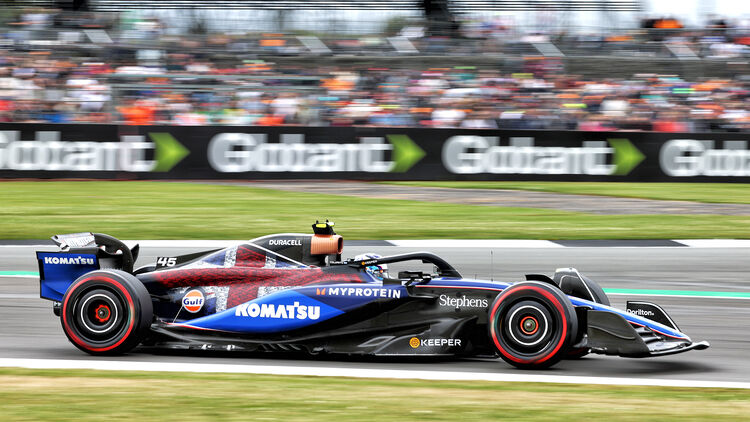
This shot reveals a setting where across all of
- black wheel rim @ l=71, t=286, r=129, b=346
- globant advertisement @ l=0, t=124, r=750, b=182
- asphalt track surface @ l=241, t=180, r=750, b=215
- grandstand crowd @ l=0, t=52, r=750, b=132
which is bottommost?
black wheel rim @ l=71, t=286, r=129, b=346

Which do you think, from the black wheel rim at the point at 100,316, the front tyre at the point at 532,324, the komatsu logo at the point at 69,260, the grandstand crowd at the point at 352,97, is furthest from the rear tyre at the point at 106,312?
the grandstand crowd at the point at 352,97

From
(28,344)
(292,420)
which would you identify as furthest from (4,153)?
(292,420)

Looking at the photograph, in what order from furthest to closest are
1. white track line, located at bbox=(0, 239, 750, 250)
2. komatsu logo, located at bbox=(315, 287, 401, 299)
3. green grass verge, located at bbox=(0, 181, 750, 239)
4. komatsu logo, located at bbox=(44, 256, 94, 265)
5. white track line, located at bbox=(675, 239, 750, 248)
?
green grass verge, located at bbox=(0, 181, 750, 239)
white track line, located at bbox=(675, 239, 750, 248)
white track line, located at bbox=(0, 239, 750, 250)
komatsu logo, located at bbox=(44, 256, 94, 265)
komatsu logo, located at bbox=(315, 287, 401, 299)

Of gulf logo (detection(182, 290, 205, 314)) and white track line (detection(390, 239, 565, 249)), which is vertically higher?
white track line (detection(390, 239, 565, 249))

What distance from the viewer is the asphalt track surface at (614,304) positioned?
249 inches

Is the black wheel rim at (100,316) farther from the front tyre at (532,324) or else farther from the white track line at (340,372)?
the front tyre at (532,324)

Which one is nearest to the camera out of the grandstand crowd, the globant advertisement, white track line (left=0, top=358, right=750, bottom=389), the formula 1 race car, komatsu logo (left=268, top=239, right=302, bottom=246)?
white track line (left=0, top=358, right=750, bottom=389)

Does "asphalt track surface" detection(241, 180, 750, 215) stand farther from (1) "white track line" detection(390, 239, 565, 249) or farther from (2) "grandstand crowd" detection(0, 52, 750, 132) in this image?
(1) "white track line" detection(390, 239, 565, 249)

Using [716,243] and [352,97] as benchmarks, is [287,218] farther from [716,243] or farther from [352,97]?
[352,97]

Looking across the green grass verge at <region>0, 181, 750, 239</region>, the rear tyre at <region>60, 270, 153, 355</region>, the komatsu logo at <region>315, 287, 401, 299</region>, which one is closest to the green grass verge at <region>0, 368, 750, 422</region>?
the rear tyre at <region>60, 270, 153, 355</region>

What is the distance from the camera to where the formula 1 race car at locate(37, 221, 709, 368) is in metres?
5.85

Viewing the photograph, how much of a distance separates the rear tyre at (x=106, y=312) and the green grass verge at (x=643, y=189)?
14880mm

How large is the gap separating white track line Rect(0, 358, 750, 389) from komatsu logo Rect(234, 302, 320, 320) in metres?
0.32

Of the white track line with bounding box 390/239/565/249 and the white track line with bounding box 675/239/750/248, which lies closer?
the white track line with bounding box 390/239/565/249
